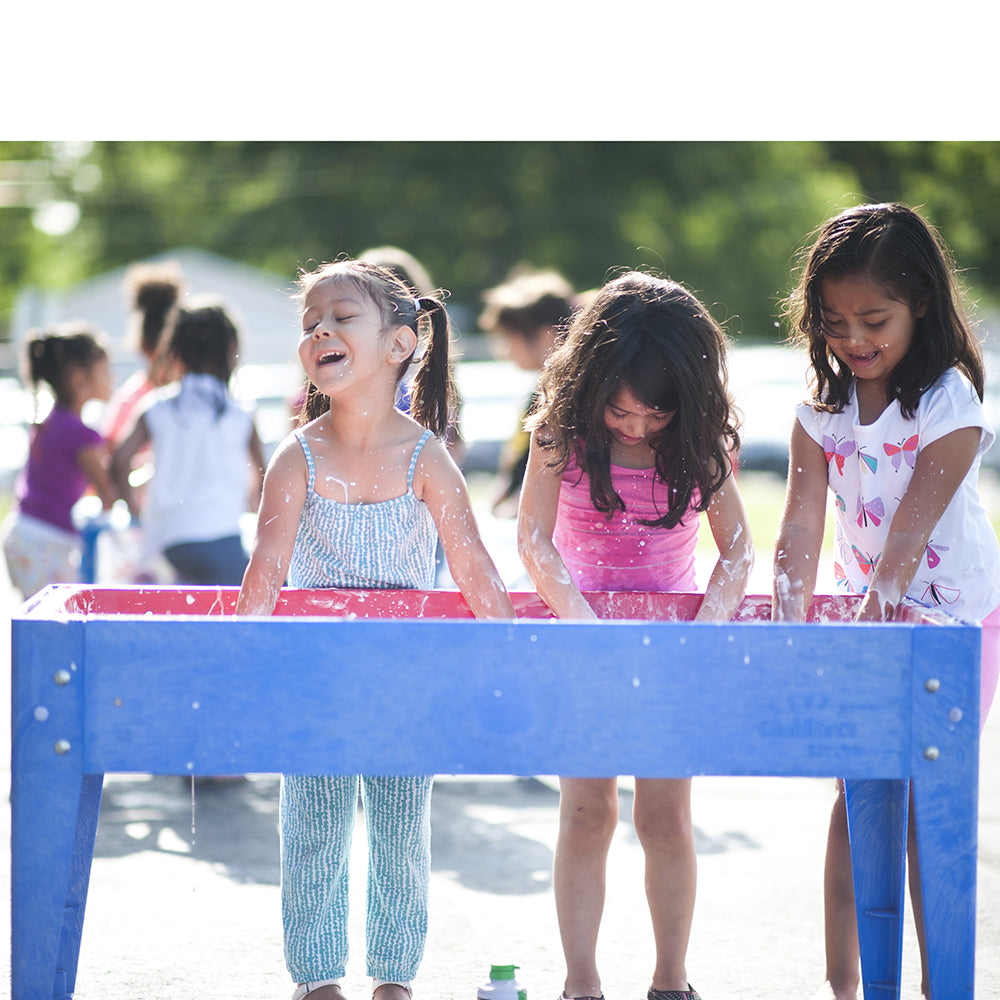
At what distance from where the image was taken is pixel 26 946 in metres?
1.83

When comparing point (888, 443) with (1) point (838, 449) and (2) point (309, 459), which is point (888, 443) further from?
(2) point (309, 459)

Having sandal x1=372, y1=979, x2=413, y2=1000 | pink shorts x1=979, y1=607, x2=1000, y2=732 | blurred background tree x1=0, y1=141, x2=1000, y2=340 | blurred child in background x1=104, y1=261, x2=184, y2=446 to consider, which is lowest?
sandal x1=372, y1=979, x2=413, y2=1000

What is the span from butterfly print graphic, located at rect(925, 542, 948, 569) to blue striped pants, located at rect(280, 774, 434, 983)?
3.31 feet

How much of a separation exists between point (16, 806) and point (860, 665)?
1210mm

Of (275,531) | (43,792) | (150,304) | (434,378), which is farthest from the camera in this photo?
(150,304)

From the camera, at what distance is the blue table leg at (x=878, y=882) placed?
2.17 metres

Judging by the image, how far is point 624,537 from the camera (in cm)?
248

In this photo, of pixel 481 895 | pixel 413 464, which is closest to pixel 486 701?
pixel 413 464

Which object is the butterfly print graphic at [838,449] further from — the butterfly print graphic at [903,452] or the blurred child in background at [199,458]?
the blurred child in background at [199,458]

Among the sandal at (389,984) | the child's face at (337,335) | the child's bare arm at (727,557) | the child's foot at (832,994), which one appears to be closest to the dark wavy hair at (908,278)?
the child's bare arm at (727,557)

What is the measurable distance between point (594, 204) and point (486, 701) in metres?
28.4

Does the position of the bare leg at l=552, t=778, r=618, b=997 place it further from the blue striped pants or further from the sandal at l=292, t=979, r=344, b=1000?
the sandal at l=292, t=979, r=344, b=1000

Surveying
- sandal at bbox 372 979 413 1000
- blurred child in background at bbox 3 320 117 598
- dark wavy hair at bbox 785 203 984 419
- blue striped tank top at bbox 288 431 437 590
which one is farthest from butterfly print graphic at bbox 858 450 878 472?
blurred child in background at bbox 3 320 117 598

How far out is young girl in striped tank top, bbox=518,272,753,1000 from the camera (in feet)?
7.55
